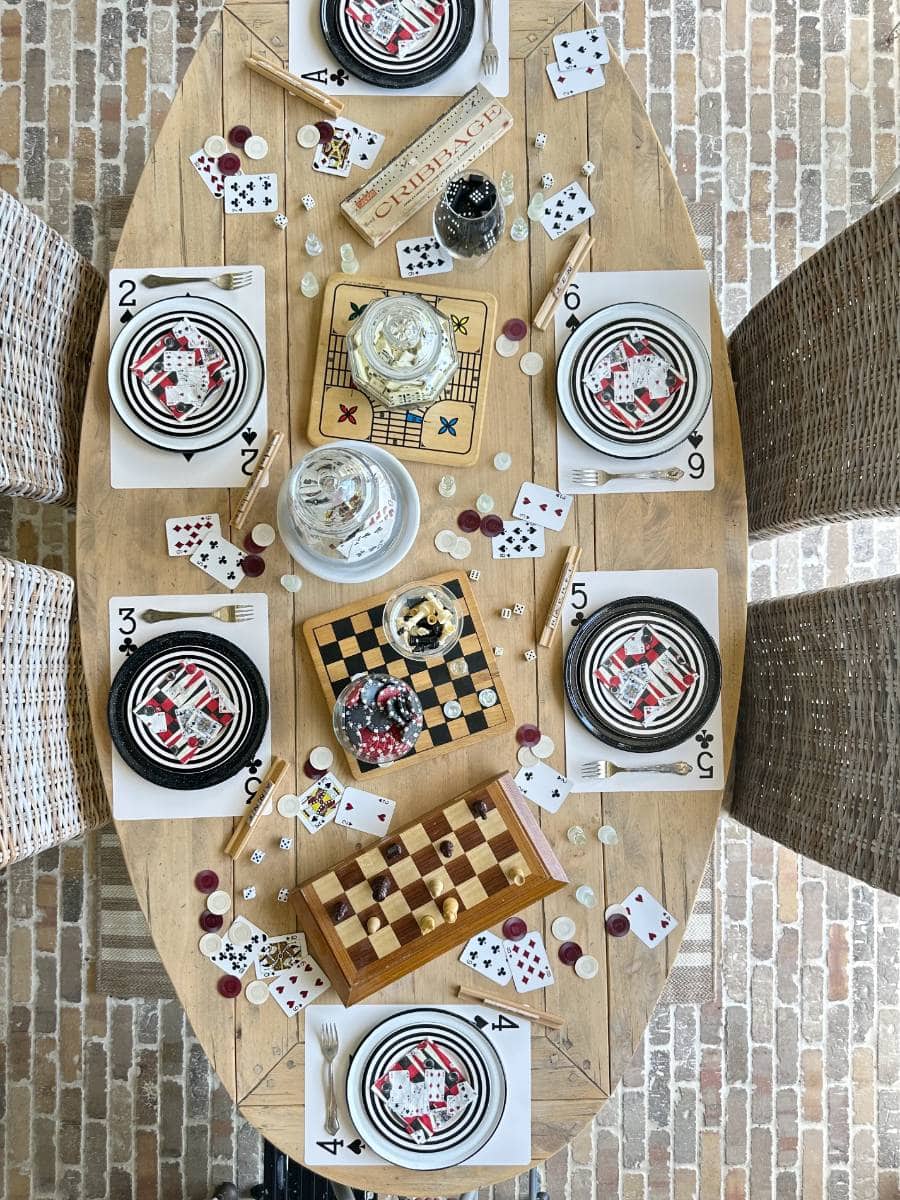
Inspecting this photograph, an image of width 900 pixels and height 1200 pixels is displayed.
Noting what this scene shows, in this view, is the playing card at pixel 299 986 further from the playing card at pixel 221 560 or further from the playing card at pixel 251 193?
the playing card at pixel 251 193

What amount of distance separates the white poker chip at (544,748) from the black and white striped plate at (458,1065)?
0.49 meters

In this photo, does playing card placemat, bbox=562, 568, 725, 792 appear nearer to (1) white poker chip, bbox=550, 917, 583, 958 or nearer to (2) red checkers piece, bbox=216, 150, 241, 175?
(1) white poker chip, bbox=550, 917, 583, 958

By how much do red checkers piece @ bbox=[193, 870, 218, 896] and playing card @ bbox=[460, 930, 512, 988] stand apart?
467 millimetres

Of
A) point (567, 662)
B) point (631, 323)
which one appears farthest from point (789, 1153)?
point (631, 323)

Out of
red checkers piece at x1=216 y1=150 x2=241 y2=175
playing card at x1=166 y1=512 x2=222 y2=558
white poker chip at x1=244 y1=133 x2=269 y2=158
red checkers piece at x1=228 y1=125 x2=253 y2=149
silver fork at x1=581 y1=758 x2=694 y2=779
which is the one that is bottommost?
silver fork at x1=581 y1=758 x2=694 y2=779

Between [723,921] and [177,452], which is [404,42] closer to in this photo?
[177,452]

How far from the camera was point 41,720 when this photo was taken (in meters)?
1.92

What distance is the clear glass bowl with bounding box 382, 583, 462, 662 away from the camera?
5.92 ft

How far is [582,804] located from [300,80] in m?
1.42

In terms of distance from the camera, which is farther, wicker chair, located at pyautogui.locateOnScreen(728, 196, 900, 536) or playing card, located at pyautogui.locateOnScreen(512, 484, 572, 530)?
playing card, located at pyautogui.locateOnScreen(512, 484, 572, 530)

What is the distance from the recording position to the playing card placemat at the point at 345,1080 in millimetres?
1831

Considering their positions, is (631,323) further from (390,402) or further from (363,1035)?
(363,1035)

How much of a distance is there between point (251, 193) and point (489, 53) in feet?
1.65

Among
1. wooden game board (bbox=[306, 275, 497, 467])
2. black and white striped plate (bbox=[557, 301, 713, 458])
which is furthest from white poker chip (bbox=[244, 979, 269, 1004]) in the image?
black and white striped plate (bbox=[557, 301, 713, 458])
